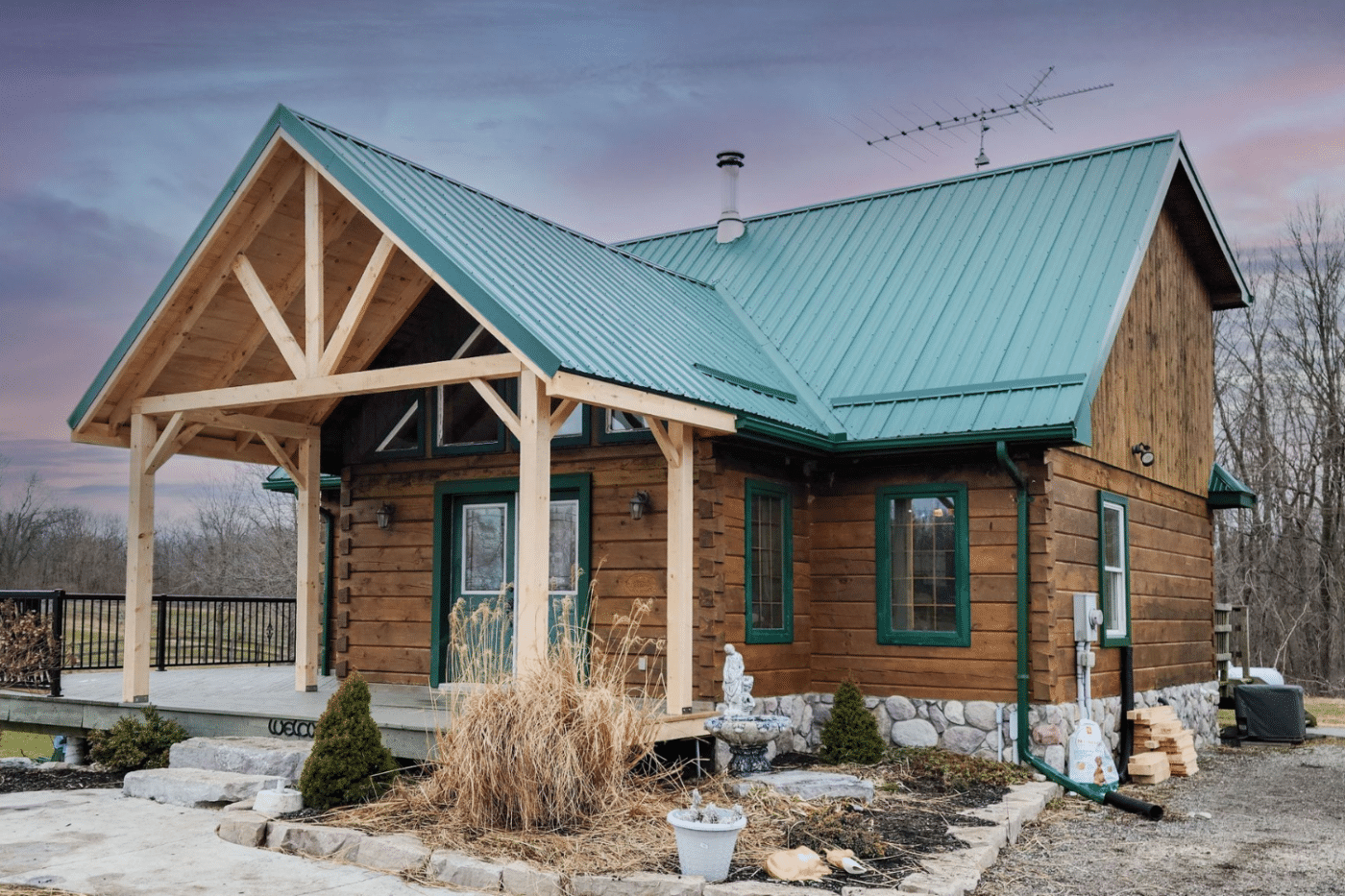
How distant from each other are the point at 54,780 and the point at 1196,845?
9030 millimetres

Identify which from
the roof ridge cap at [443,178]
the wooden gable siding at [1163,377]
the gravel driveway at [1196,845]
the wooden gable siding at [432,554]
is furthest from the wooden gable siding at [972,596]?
the roof ridge cap at [443,178]

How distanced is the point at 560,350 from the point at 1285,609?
23.7m

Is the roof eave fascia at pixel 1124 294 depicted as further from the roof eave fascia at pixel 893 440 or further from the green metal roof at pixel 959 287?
the roof eave fascia at pixel 893 440

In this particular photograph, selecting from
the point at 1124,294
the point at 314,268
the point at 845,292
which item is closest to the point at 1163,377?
the point at 1124,294

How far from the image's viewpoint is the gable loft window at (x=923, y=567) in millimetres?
10711

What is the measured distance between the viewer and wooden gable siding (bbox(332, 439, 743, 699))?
396 inches

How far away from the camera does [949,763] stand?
10.0m

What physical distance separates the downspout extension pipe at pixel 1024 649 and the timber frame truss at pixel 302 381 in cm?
279

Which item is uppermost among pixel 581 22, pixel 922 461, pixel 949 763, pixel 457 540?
pixel 581 22

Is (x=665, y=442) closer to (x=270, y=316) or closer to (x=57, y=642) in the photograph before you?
(x=270, y=316)

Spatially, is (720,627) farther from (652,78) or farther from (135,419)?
(652,78)

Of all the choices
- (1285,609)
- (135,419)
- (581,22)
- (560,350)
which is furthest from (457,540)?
(1285,609)

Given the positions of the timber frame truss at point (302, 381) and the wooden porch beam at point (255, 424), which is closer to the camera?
the timber frame truss at point (302, 381)

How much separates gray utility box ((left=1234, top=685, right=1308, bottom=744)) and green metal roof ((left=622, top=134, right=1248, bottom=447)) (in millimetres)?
6671
